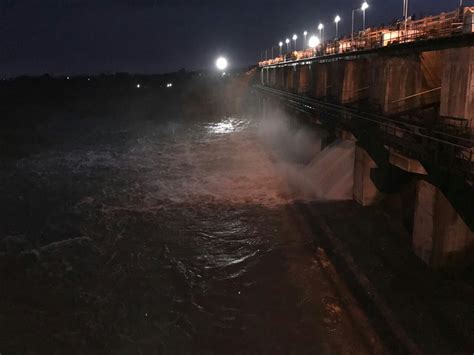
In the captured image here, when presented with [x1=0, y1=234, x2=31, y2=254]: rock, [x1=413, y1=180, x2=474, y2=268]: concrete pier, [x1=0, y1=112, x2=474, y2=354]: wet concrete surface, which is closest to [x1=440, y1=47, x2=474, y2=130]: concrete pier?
[x1=413, y1=180, x2=474, y2=268]: concrete pier

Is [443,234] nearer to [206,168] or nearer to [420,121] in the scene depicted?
[420,121]

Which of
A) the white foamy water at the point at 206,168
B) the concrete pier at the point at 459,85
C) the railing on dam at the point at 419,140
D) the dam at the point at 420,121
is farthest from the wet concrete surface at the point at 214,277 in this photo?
the concrete pier at the point at 459,85

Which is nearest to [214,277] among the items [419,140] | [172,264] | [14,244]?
[172,264]

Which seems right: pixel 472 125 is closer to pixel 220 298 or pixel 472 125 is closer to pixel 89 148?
pixel 220 298

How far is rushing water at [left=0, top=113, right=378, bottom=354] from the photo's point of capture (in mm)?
12203

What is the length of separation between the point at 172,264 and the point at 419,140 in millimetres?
10439

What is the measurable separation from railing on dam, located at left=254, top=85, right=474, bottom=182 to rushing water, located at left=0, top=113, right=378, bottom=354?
304cm

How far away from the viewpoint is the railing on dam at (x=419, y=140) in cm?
1302

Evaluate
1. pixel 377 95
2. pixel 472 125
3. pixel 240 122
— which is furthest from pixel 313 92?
pixel 240 122

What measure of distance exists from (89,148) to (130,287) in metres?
34.8

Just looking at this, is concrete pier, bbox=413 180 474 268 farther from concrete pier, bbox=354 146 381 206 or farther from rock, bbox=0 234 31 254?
rock, bbox=0 234 31 254

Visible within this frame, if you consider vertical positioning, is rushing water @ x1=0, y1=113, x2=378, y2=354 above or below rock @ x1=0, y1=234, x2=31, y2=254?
below

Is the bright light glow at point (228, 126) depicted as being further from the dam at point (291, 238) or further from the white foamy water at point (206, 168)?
the dam at point (291, 238)

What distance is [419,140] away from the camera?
1599 centimetres
